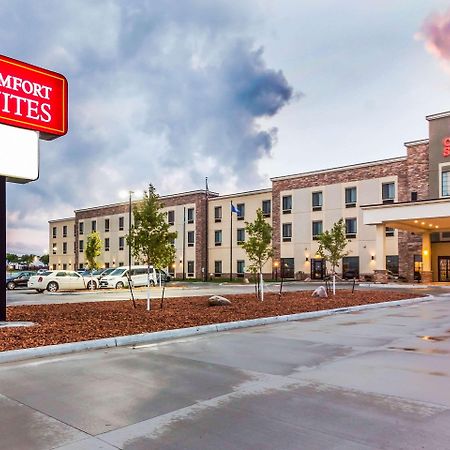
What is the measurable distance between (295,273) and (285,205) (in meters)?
7.60

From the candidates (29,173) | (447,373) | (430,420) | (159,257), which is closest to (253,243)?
(159,257)

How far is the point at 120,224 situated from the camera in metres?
70.1

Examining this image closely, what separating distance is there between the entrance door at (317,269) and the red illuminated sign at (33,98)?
124ft

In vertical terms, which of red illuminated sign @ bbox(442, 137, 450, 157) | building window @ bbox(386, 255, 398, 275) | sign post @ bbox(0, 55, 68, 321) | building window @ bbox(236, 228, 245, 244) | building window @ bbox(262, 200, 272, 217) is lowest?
building window @ bbox(386, 255, 398, 275)

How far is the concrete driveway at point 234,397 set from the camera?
4398 mm

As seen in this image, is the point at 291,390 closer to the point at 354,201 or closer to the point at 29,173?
the point at 29,173

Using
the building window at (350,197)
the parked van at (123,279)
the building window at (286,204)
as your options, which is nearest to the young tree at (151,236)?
the parked van at (123,279)

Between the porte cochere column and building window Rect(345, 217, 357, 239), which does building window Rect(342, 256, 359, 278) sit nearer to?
building window Rect(345, 217, 357, 239)

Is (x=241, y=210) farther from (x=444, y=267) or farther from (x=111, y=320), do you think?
(x=111, y=320)

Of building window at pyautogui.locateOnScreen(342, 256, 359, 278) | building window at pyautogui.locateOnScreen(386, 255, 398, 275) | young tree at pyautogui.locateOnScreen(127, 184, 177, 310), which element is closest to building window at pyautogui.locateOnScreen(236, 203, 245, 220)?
building window at pyautogui.locateOnScreen(342, 256, 359, 278)

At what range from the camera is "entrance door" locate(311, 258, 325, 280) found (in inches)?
1869

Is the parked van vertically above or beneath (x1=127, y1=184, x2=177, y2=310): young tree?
beneath

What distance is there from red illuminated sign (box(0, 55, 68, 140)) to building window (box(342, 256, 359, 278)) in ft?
117

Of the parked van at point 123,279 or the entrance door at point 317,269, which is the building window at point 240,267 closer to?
the entrance door at point 317,269
